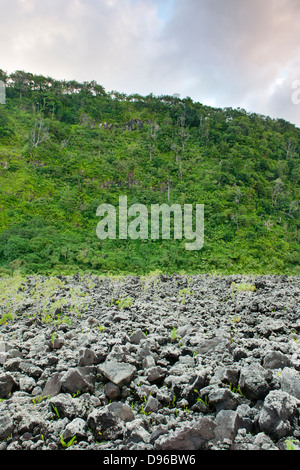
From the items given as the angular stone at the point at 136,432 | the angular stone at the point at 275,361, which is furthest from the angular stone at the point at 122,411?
the angular stone at the point at 275,361

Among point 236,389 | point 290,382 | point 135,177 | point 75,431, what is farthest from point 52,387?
point 135,177

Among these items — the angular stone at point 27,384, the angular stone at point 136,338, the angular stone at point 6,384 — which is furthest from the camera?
the angular stone at point 136,338

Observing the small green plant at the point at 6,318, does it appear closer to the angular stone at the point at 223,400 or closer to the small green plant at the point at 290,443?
the angular stone at the point at 223,400

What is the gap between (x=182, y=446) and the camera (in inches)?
69.0

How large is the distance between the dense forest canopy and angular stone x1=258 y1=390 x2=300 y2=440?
17824 millimetres

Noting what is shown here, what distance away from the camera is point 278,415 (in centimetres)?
185

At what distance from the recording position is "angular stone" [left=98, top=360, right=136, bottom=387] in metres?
2.70

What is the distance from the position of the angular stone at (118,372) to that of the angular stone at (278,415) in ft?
4.56

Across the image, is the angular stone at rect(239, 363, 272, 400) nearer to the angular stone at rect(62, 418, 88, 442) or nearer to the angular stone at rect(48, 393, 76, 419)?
the angular stone at rect(62, 418, 88, 442)

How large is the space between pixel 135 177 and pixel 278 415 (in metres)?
44.0

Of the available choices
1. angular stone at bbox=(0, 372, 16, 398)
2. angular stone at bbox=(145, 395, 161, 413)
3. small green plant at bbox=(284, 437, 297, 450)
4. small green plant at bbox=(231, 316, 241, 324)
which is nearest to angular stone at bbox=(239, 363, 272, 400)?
small green plant at bbox=(284, 437, 297, 450)

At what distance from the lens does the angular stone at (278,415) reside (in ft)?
5.83

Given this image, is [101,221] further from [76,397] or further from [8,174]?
[76,397]

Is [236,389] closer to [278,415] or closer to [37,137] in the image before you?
[278,415]
